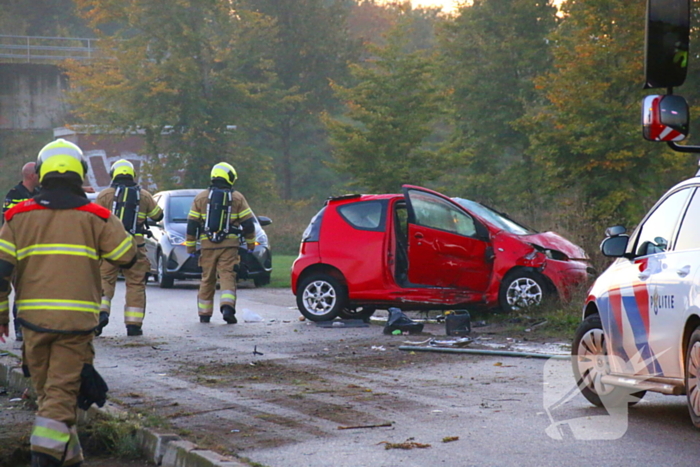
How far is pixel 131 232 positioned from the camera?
12836 mm

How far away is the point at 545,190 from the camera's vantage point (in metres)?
28.7

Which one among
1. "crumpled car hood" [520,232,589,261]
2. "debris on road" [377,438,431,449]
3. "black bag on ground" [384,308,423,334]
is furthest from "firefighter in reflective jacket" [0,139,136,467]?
"crumpled car hood" [520,232,589,261]

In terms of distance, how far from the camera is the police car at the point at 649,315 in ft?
20.4

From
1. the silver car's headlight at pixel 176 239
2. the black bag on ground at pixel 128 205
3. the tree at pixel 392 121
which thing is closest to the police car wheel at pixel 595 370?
the black bag on ground at pixel 128 205

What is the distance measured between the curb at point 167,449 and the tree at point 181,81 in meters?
32.2

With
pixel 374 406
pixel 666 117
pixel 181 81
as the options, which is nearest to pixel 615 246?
pixel 666 117

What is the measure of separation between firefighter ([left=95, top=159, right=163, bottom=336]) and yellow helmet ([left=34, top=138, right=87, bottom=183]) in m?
6.45

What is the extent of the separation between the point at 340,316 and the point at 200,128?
2718cm

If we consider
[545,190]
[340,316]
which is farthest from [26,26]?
[340,316]

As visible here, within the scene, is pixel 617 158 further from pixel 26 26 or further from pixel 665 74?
pixel 26 26

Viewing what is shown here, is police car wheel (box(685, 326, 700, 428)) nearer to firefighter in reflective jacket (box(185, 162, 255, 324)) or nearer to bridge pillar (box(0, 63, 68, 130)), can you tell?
firefighter in reflective jacket (box(185, 162, 255, 324))

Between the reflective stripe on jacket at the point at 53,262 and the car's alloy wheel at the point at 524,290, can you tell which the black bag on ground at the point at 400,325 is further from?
the reflective stripe on jacket at the point at 53,262

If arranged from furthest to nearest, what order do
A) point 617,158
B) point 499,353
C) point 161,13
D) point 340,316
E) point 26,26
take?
point 26,26 → point 161,13 → point 617,158 → point 340,316 → point 499,353

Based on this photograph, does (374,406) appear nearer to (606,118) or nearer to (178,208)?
(178,208)
